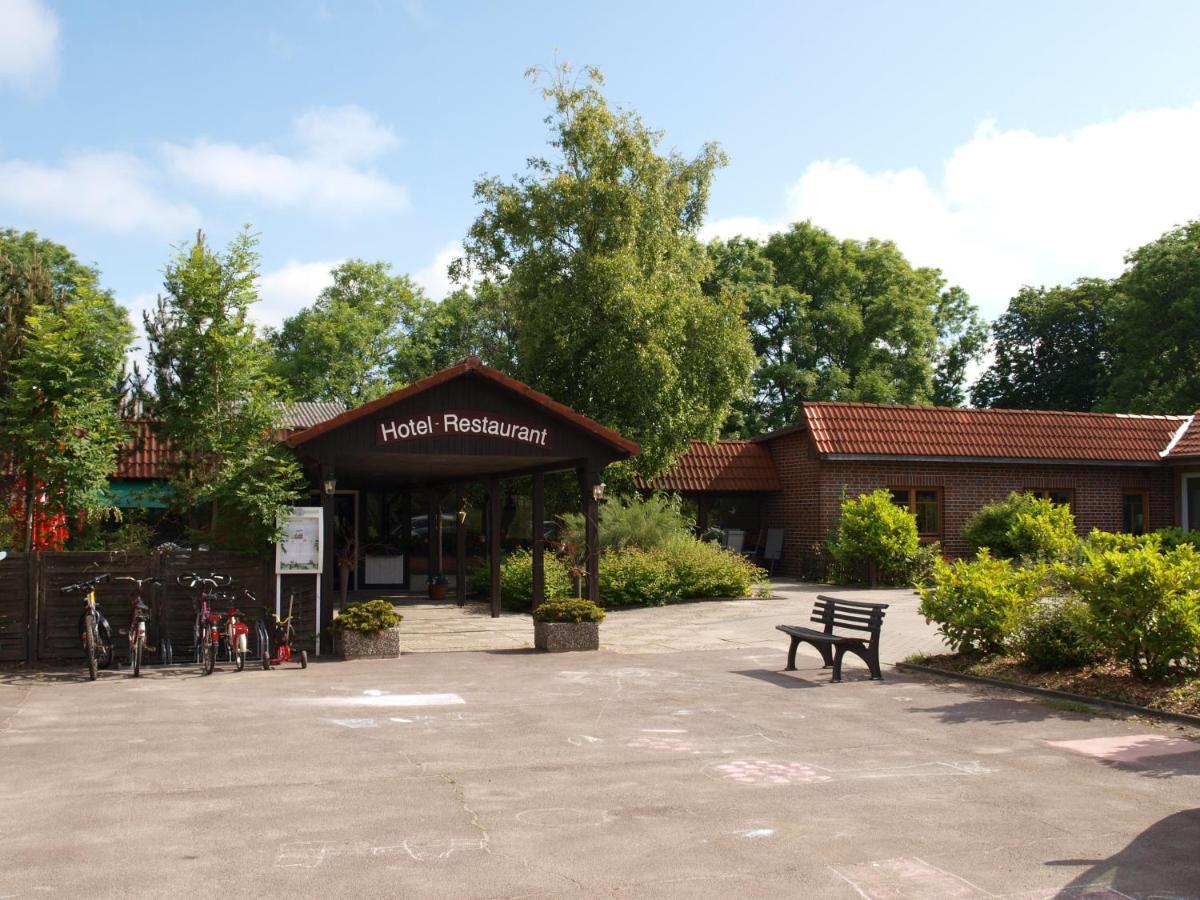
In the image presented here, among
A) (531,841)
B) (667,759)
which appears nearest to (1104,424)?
(667,759)

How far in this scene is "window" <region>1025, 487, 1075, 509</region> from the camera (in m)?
28.6

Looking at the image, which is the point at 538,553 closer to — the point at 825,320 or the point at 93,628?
the point at 93,628

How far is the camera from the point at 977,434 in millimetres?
28062

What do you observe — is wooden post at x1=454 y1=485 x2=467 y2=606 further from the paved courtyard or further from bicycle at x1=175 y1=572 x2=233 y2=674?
the paved courtyard

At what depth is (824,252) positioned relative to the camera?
4616 cm

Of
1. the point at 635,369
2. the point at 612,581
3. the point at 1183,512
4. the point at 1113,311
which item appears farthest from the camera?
the point at 1113,311

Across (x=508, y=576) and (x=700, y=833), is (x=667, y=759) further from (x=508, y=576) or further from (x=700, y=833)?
(x=508, y=576)

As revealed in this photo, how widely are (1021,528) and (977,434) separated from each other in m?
4.56

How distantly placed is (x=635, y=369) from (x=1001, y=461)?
382 inches

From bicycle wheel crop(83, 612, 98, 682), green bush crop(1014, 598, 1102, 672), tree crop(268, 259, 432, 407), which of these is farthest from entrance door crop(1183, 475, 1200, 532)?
tree crop(268, 259, 432, 407)

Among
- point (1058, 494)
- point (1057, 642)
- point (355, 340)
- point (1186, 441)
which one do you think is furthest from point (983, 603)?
point (355, 340)

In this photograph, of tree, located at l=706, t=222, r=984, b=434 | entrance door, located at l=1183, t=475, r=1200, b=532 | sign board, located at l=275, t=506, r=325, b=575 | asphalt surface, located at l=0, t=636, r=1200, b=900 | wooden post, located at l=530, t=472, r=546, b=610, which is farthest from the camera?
tree, located at l=706, t=222, r=984, b=434

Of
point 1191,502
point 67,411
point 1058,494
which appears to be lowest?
point 1191,502

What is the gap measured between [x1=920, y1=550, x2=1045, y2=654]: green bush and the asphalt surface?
1.32m
